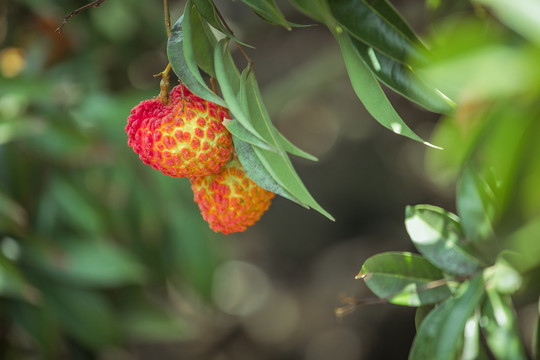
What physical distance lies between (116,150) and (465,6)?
106 cm

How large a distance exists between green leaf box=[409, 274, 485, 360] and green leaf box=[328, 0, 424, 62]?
270mm

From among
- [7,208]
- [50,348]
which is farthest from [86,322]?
[7,208]

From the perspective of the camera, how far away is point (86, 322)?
5.17ft

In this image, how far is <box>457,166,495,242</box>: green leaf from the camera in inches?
25.5

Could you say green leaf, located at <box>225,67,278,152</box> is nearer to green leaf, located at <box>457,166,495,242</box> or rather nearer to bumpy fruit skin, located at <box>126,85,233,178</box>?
bumpy fruit skin, located at <box>126,85,233,178</box>

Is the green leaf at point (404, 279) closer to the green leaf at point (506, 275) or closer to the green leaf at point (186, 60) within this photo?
the green leaf at point (506, 275)

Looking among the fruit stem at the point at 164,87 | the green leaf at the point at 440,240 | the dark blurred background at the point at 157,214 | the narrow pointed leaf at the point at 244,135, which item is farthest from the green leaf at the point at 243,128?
the dark blurred background at the point at 157,214

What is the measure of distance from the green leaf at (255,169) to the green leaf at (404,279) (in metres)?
0.16

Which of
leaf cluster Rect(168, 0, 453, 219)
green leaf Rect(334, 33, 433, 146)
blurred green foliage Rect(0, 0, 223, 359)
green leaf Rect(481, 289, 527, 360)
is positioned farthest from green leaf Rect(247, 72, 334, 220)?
blurred green foliage Rect(0, 0, 223, 359)

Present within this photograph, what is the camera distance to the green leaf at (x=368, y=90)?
0.60 meters

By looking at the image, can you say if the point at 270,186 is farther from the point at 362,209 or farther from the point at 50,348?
the point at 362,209

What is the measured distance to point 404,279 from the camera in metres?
0.67

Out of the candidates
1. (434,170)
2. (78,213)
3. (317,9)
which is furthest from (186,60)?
(78,213)

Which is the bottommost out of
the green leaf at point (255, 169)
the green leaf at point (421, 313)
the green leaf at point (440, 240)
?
the green leaf at point (421, 313)
